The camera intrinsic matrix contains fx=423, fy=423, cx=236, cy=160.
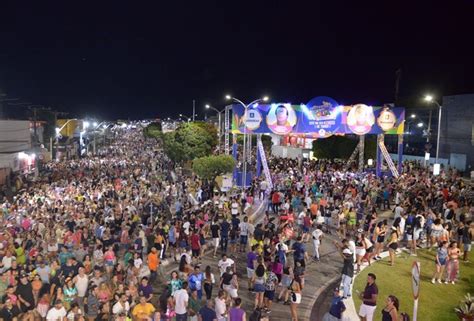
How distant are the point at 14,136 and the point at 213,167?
25830 mm

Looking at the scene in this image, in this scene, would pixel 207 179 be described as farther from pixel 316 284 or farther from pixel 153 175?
pixel 316 284

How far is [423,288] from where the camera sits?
12773 millimetres

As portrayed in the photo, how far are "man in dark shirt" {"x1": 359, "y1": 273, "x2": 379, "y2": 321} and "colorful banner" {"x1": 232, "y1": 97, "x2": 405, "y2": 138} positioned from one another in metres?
20.8

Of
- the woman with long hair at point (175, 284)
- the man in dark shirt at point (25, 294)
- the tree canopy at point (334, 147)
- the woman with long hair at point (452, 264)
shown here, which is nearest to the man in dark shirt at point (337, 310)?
the woman with long hair at point (175, 284)

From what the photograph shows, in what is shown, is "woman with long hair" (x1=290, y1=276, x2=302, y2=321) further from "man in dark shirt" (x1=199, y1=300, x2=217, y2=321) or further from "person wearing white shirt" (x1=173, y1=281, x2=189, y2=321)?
"person wearing white shirt" (x1=173, y1=281, x2=189, y2=321)

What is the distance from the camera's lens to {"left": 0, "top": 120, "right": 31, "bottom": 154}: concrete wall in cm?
4294

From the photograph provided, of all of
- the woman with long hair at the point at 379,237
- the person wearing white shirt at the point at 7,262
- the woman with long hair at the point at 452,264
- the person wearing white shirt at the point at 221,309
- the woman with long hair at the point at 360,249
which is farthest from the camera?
the woman with long hair at the point at 379,237

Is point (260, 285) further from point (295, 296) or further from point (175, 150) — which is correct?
point (175, 150)

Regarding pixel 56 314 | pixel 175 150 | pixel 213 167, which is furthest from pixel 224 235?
pixel 175 150

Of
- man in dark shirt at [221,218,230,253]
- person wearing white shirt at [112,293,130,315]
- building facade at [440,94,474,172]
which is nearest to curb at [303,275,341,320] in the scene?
man in dark shirt at [221,218,230,253]

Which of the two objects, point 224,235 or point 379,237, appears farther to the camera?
point 224,235

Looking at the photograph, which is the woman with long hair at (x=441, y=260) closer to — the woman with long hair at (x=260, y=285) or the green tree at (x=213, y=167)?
the woman with long hair at (x=260, y=285)

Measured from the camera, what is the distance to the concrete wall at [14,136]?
42.9 metres

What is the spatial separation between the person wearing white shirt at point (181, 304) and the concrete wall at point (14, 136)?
38567mm
